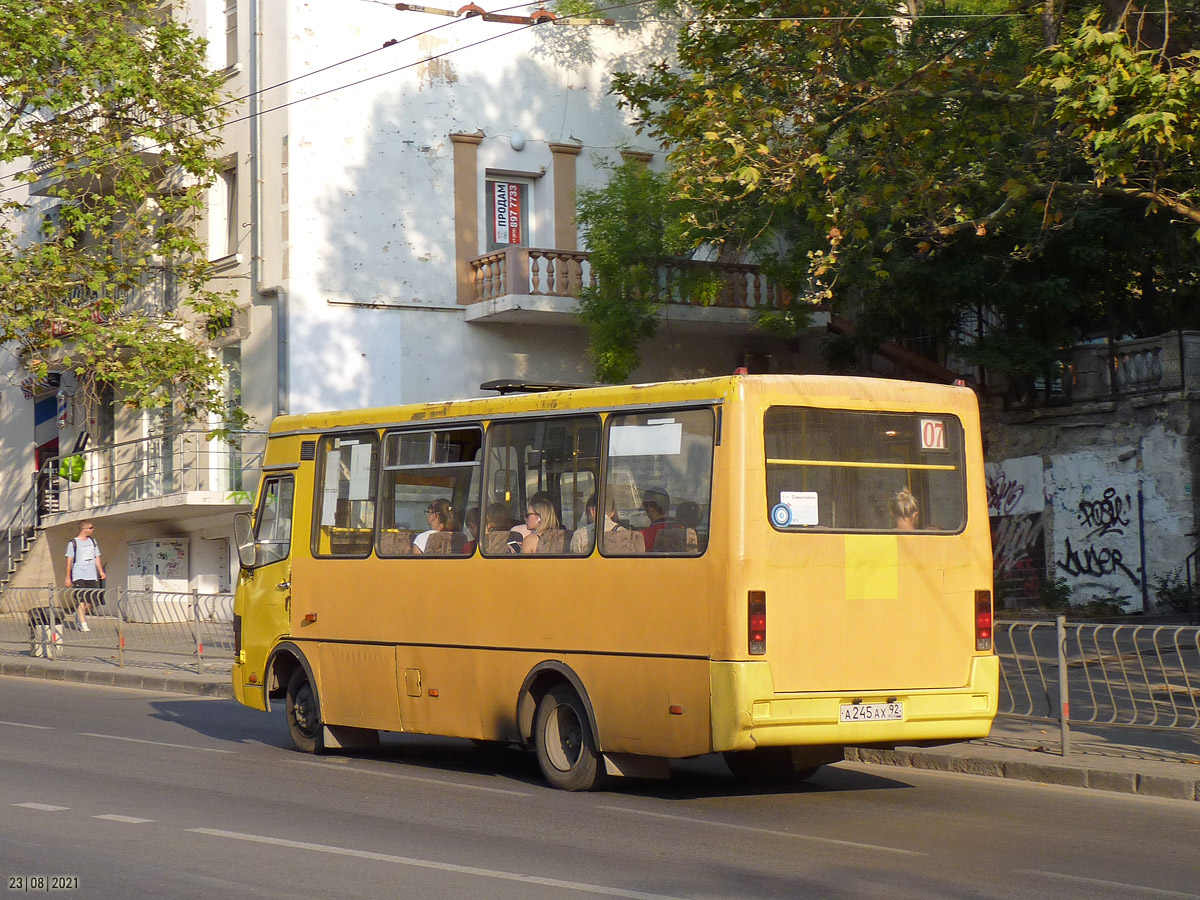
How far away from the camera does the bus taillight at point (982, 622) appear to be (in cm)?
1035

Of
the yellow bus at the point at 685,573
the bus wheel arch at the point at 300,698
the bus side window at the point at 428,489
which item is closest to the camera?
the yellow bus at the point at 685,573

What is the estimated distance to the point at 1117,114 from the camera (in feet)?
44.2

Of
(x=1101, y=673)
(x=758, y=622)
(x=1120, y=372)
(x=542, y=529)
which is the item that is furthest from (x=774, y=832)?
(x=1120, y=372)

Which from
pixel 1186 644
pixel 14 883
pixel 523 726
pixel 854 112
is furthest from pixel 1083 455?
pixel 14 883

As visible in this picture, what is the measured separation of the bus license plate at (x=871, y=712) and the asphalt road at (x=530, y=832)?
1.88 ft

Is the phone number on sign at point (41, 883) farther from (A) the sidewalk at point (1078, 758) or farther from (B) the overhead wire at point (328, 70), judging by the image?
(B) the overhead wire at point (328, 70)

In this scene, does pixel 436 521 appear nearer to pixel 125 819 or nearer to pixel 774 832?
pixel 125 819

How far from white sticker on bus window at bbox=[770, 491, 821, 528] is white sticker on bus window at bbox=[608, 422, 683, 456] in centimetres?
75

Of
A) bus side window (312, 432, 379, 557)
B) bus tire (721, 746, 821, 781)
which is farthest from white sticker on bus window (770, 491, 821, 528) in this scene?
bus side window (312, 432, 379, 557)

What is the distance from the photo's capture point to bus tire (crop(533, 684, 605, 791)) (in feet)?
34.0

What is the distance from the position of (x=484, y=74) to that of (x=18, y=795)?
71.0ft

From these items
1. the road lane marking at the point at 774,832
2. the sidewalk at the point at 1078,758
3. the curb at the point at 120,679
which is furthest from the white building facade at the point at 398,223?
the road lane marking at the point at 774,832

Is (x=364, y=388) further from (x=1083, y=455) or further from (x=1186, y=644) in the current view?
(x=1186, y=644)

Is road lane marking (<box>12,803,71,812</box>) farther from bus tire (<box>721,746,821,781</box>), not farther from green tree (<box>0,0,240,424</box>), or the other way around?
green tree (<box>0,0,240,424</box>)
